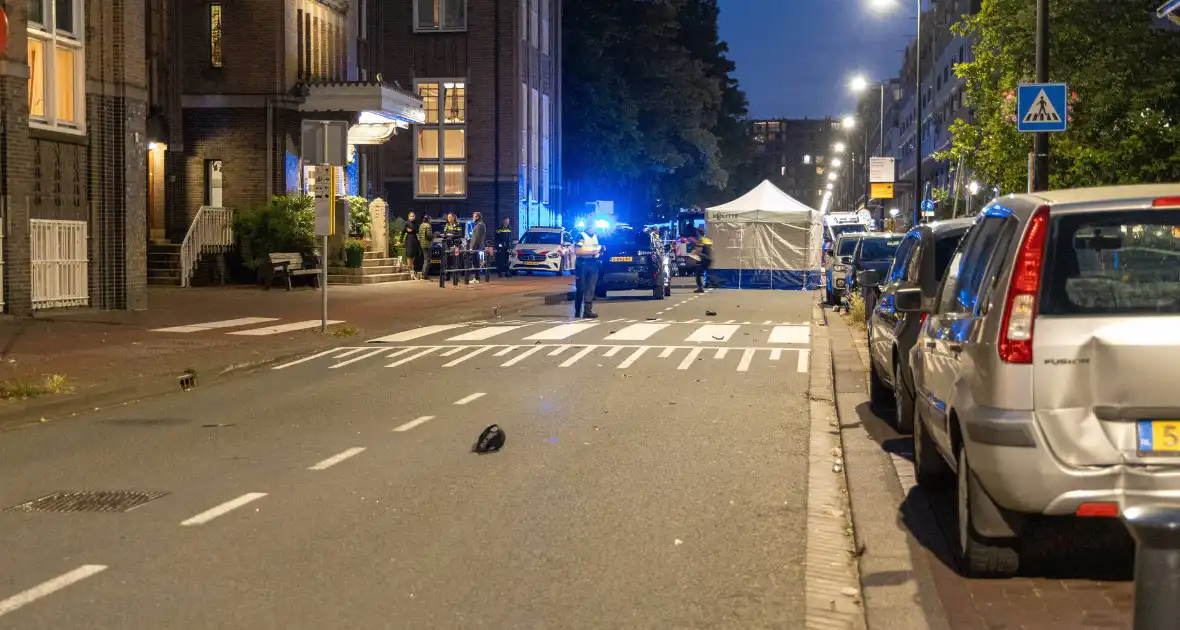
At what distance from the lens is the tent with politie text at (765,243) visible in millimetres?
44031

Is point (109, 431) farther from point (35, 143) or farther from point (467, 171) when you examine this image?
point (467, 171)

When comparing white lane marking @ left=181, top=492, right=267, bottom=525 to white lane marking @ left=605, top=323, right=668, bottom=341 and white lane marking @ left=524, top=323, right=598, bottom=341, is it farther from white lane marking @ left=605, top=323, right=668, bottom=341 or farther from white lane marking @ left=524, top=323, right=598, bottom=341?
white lane marking @ left=605, top=323, right=668, bottom=341

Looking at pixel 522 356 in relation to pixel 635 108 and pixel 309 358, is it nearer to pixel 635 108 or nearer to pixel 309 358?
pixel 309 358

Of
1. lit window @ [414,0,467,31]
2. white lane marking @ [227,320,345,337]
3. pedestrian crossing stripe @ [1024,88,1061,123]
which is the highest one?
lit window @ [414,0,467,31]

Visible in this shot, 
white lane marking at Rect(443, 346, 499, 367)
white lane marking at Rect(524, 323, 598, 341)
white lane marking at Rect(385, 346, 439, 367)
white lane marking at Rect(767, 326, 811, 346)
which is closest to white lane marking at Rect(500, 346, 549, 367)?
white lane marking at Rect(443, 346, 499, 367)

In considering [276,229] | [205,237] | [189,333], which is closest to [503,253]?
[276,229]

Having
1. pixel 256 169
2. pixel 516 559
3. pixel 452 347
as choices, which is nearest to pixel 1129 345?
pixel 516 559

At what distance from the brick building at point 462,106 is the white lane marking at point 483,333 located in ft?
97.7

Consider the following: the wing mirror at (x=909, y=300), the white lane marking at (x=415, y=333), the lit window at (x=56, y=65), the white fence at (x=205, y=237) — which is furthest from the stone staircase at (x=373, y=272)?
the wing mirror at (x=909, y=300)

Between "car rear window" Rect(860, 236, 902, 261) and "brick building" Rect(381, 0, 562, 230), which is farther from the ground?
"brick building" Rect(381, 0, 562, 230)

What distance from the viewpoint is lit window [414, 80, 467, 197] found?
53.8 m

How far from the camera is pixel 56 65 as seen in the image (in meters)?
24.4

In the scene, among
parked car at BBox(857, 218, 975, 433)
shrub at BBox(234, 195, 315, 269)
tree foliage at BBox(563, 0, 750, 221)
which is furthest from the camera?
tree foliage at BBox(563, 0, 750, 221)

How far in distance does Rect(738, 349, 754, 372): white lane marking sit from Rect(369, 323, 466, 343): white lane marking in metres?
5.01
